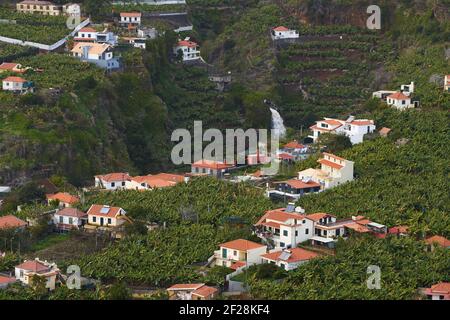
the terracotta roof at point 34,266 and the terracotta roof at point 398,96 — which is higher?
the terracotta roof at point 398,96

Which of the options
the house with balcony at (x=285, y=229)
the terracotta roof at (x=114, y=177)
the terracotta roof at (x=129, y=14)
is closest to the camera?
the house with balcony at (x=285, y=229)

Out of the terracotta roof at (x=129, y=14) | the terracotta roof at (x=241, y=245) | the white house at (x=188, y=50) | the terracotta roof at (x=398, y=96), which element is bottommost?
the terracotta roof at (x=241, y=245)

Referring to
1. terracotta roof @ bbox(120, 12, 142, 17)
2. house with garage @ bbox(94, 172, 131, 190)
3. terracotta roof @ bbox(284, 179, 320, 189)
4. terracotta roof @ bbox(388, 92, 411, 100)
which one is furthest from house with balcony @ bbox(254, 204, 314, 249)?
terracotta roof @ bbox(120, 12, 142, 17)

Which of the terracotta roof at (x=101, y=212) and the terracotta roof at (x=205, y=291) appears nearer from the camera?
the terracotta roof at (x=205, y=291)

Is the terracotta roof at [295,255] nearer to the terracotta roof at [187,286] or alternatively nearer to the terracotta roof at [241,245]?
the terracotta roof at [241,245]

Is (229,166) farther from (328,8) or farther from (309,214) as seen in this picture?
(328,8)

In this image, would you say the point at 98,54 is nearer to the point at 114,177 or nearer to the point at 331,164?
the point at 114,177

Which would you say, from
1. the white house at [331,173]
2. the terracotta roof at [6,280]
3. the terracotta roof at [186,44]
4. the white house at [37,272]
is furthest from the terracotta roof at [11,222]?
the terracotta roof at [186,44]

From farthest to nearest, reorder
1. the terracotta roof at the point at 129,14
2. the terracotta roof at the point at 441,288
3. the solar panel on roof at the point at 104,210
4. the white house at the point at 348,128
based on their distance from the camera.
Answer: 1. the terracotta roof at the point at 129,14
2. the white house at the point at 348,128
3. the solar panel on roof at the point at 104,210
4. the terracotta roof at the point at 441,288

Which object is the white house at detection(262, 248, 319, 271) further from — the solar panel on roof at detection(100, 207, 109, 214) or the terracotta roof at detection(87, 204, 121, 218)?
the solar panel on roof at detection(100, 207, 109, 214)
